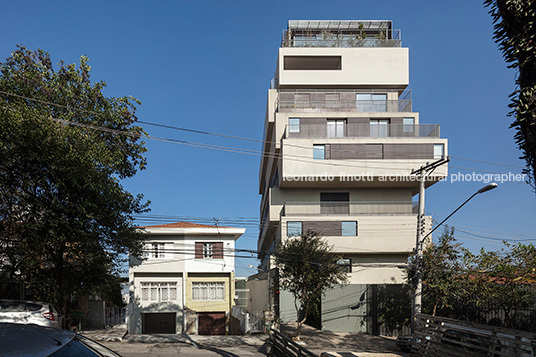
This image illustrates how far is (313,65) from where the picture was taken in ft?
123

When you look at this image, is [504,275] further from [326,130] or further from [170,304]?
[170,304]

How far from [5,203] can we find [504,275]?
835 inches

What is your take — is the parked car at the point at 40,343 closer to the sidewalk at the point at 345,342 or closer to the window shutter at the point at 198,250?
the sidewalk at the point at 345,342

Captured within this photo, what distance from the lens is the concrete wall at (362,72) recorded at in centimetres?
3406

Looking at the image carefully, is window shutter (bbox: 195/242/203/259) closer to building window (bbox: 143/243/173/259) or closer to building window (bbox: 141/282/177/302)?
building window (bbox: 143/243/173/259)

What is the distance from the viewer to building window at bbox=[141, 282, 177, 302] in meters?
28.1

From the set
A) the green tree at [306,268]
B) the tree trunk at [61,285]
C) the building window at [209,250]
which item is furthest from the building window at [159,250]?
the tree trunk at [61,285]

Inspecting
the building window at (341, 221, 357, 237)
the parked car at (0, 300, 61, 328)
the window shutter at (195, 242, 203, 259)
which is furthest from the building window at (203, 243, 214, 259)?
the parked car at (0, 300, 61, 328)

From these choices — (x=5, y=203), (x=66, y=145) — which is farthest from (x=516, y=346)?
(x=5, y=203)

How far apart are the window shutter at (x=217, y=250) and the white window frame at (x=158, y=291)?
3.52 m

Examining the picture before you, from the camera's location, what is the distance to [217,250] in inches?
1143

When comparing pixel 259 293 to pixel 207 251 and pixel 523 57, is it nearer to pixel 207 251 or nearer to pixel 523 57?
pixel 207 251

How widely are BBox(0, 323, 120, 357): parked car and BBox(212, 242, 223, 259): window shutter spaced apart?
25014mm

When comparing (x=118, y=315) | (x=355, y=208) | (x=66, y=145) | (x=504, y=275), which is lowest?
(x=118, y=315)
